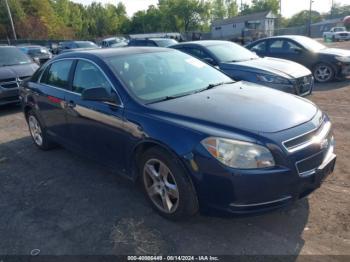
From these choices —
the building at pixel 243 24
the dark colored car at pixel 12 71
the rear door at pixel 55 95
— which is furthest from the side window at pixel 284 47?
the building at pixel 243 24

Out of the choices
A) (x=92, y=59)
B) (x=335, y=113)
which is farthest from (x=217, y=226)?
(x=335, y=113)

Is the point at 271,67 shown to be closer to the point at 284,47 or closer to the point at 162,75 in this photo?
the point at 284,47

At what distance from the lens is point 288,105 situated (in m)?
3.41

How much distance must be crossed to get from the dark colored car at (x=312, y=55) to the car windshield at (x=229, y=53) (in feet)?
9.02

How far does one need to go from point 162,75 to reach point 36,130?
9.51ft

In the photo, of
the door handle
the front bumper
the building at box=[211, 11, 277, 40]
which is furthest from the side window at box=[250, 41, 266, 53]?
the building at box=[211, 11, 277, 40]

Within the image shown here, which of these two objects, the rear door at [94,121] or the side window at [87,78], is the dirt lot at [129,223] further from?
the side window at [87,78]

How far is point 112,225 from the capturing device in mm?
3354

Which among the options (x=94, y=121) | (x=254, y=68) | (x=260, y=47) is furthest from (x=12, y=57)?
(x=260, y=47)

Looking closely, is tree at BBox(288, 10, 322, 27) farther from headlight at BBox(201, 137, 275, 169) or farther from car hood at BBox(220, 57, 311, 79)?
headlight at BBox(201, 137, 275, 169)

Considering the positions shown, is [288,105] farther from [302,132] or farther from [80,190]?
[80,190]

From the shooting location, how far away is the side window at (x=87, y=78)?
12.7ft

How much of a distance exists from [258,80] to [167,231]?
16.6 ft

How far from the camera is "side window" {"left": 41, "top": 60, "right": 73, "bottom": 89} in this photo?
15.1 feet
